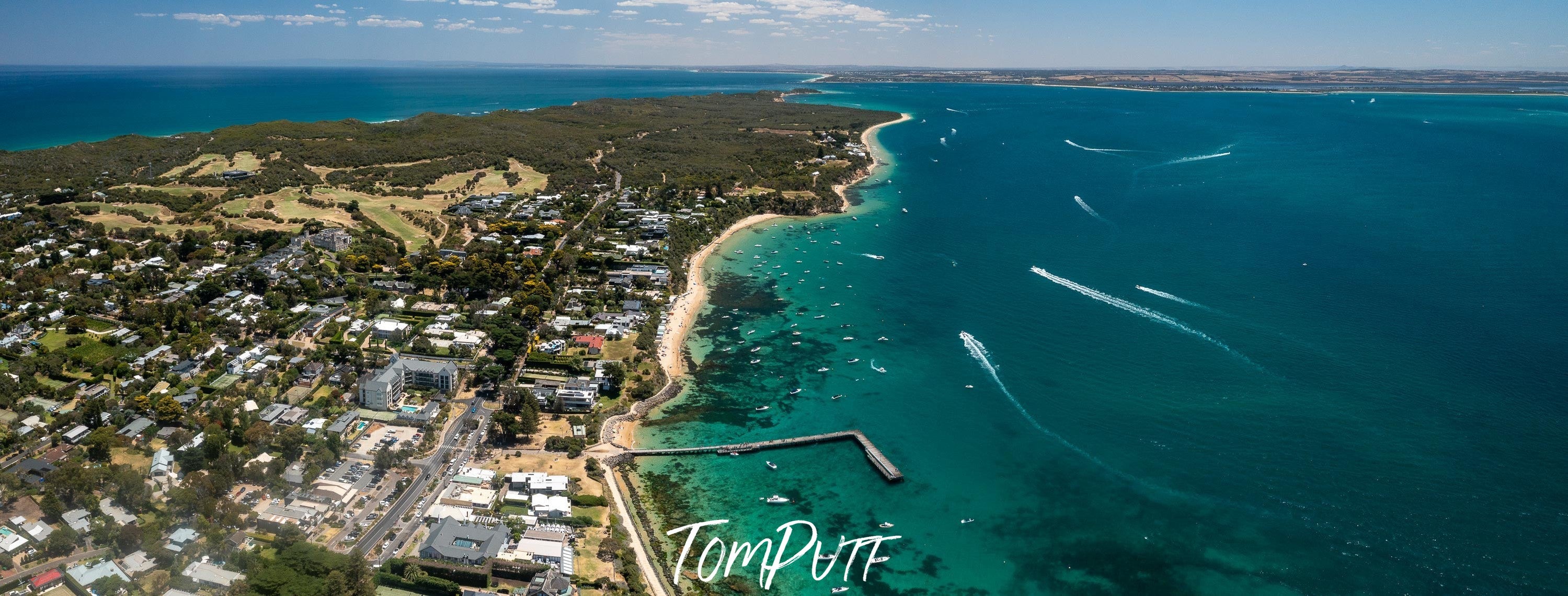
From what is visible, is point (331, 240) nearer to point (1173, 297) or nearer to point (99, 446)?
point (99, 446)

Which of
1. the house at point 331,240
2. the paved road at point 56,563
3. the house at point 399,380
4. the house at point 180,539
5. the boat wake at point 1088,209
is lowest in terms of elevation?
the paved road at point 56,563

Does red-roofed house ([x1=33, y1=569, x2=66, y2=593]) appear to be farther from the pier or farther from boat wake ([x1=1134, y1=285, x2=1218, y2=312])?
boat wake ([x1=1134, y1=285, x2=1218, y2=312])

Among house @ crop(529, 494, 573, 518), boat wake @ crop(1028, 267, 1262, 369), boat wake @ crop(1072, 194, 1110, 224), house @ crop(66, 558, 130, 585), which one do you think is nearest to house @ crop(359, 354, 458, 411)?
house @ crop(529, 494, 573, 518)

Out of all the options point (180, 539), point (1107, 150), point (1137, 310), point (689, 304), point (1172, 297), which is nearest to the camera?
point (180, 539)

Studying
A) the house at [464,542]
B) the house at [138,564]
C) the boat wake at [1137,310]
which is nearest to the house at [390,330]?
the house at [138,564]

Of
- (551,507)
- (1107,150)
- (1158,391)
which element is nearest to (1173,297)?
(1158,391)

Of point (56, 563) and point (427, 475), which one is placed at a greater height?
point (56, 563)

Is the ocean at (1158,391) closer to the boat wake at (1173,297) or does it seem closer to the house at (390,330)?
the boat wake at (1173,297)

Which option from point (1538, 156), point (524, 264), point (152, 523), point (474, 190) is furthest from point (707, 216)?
point (1538, 156)
